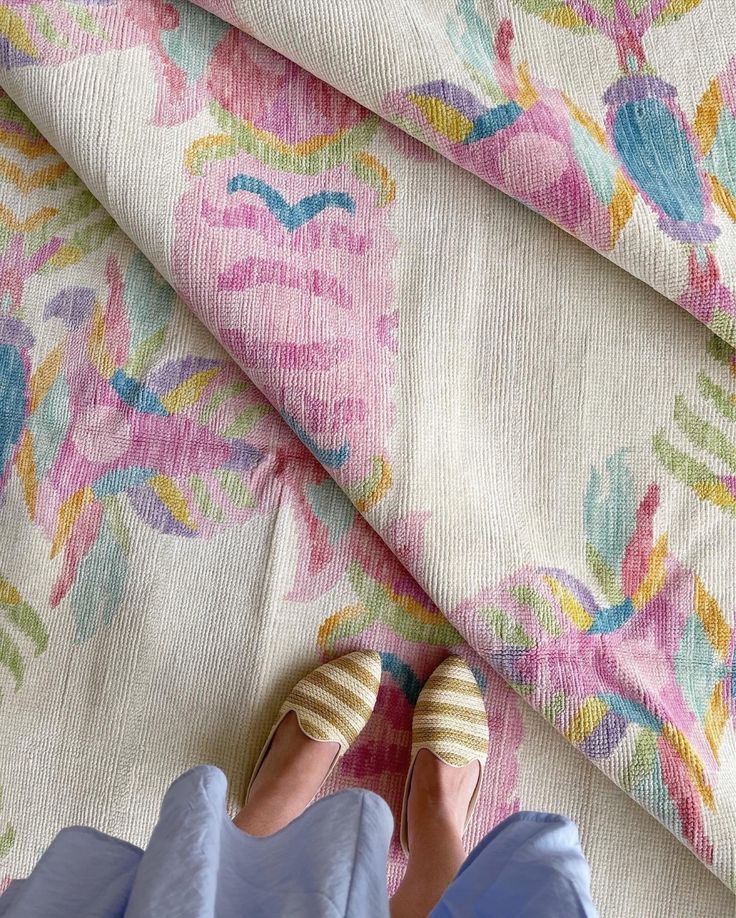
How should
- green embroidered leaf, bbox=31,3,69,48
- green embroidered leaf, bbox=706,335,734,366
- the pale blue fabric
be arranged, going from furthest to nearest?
green embroidered leaf, bbox=706,335,734,366 → green embroidered leaf, bbox=31,3,69,48 → the pale blue fabric

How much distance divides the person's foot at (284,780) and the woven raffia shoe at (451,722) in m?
0.09

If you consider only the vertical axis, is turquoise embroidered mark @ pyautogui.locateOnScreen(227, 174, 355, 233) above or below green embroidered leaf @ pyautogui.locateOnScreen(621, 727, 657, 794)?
above

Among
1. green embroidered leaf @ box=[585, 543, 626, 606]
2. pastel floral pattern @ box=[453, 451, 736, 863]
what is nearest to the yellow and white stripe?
pastel floral pattern @ box=[453, 451, 736, 863]

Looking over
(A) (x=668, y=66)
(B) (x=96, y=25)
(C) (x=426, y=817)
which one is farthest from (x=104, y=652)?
(A) (x=668, y=66)

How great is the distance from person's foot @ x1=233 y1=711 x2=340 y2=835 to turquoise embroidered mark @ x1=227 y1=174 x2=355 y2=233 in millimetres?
482

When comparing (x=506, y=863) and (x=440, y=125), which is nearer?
(x=506, y=863)

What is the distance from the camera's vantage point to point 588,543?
0.80 m

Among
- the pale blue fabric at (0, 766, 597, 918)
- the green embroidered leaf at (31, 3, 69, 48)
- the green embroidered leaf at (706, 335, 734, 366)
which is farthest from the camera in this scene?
the green embroidered leaf at (706, 335, 734, 366)

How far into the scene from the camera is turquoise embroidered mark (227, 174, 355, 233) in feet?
2.56

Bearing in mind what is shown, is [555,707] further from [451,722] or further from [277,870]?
[277,870]

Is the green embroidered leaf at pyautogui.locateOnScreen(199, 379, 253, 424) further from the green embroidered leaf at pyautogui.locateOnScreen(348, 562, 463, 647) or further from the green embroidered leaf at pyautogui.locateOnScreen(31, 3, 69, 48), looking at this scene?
the green embroidered leaf at pyautogui.locateOnScreen(31, 3, 69, 48)

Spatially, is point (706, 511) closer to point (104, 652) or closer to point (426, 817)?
point (426, 817)

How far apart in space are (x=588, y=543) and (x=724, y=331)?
234 mm

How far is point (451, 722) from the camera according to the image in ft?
2.56
